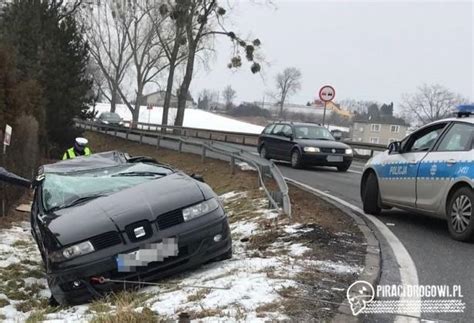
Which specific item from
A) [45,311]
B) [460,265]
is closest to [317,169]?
[460,265]

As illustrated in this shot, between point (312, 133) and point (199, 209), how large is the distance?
42.0 feet

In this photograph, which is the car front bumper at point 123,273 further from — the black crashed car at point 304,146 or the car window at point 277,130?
the car window at point 277,130

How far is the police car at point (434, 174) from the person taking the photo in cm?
666

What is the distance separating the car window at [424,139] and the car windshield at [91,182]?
11.2 feet

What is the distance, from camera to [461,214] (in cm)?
668

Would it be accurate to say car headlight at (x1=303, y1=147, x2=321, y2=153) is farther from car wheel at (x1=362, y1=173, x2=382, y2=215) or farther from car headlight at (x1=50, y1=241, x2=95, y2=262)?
car headlight at (x1=50, y1=241, x2=95, y2=262)

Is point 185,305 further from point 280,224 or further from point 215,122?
point 215,122

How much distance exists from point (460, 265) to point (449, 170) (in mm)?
1470

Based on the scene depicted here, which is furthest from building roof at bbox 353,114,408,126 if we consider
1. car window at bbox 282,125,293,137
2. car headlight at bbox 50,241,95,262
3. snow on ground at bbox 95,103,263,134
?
car headlight at bbox 50,241,95,262

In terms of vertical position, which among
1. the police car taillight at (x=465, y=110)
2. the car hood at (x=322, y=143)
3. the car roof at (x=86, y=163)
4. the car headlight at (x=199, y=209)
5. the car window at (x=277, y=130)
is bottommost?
the car headlight at (x=199, y=209)

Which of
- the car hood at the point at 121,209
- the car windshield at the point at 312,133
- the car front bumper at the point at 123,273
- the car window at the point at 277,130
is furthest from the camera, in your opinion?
the car window at the point at 277,130

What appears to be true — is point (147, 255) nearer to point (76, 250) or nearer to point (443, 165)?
point (76, 250)

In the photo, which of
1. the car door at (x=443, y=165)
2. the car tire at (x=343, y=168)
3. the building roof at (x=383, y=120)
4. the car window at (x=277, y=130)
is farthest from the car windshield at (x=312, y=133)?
the building roof at (x=383, y=120)

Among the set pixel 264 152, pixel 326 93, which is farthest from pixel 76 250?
pixel 326 93
